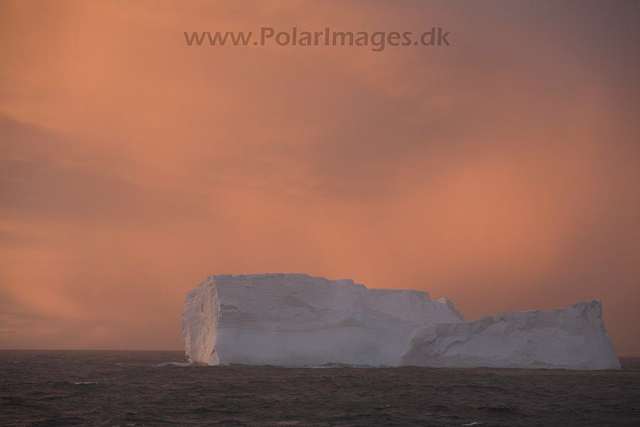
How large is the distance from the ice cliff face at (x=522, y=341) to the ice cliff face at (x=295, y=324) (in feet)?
5.81

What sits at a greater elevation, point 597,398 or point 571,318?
point 571,318

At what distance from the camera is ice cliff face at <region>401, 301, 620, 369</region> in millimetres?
28703

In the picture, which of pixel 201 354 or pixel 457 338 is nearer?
pixel 457 338

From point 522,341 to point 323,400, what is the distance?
14359 millimetres

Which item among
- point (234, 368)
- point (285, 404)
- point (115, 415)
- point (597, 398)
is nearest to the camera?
point (115, 415)

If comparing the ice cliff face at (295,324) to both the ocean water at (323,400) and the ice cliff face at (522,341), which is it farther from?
the ocean water at (323,400)

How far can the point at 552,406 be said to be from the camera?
55.0ft

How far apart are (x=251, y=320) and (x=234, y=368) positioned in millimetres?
2164

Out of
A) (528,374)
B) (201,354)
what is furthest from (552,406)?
(201,354)

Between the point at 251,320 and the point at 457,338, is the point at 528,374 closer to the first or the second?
the point at 457,338

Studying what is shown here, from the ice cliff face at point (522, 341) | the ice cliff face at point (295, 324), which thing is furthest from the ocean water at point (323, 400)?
the ice cliff face at point (295, 324)

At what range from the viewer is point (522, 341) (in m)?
28.8

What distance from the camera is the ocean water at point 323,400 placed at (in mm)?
14406

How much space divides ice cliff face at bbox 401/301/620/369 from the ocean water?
3224mm
